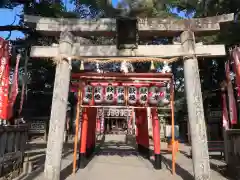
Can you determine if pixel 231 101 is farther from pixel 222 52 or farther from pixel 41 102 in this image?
pixel 41 102

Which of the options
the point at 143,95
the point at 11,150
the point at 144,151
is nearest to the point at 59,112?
the point at 11,150

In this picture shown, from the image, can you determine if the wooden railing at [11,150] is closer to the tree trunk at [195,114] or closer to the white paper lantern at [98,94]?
the white paper lantern at [98,94]

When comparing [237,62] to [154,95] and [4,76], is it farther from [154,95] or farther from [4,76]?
[4,76]

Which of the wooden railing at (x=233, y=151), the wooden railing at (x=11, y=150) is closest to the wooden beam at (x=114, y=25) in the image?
the wooden railing at (x=11, y=150)

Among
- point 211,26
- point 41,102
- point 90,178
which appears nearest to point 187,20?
point 211,26

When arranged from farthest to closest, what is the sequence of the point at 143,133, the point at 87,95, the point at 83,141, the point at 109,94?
1. the point at 143,133
2. the point at 83,141
3. the point at 109,94
4. the point at 87,95

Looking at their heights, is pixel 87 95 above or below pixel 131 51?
below

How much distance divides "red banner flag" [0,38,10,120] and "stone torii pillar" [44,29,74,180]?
4.77 ft

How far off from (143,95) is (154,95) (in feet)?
1.42

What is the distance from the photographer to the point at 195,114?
6.95 metres

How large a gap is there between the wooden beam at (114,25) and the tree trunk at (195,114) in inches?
13.9

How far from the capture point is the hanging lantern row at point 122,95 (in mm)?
9461

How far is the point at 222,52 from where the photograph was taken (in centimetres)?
735

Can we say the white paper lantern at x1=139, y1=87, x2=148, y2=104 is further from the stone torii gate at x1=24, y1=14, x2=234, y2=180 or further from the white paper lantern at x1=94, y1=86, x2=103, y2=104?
the stone torii gate at x1=24, y1=14, x2=234, y2=180
